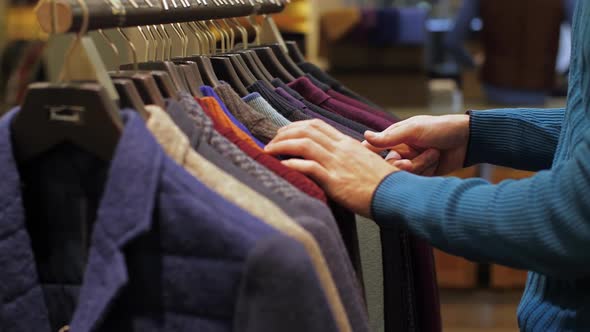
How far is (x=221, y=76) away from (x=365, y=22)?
1.60 m

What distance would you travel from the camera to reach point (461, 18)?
9.36 ft

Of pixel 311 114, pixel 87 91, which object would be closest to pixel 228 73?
pixel 311 114

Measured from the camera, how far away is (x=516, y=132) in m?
1.18

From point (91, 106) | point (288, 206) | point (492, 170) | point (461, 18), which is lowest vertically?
point (492, 170)

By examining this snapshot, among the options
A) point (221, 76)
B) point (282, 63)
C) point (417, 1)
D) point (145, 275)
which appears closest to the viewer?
point (145, 275)

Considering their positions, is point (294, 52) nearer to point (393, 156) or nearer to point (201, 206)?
point (393, 156)

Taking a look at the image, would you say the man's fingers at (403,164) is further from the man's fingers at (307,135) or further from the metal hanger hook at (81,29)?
the metal hanger hook at (81,29)

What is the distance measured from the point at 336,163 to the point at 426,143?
0.27 m

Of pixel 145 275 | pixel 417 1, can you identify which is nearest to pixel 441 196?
pixel 145 275

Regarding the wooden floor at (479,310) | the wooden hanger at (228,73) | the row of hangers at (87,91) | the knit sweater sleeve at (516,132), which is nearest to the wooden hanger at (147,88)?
the row of hangers at (87,91)

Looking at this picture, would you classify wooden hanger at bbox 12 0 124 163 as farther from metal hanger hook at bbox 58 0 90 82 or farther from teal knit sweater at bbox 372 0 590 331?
teal knit sweater at bbox 372 0 590 331

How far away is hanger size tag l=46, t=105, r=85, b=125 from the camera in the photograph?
783 mm

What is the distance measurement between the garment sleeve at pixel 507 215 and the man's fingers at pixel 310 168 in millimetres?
67

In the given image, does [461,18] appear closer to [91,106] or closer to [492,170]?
[492,170]
